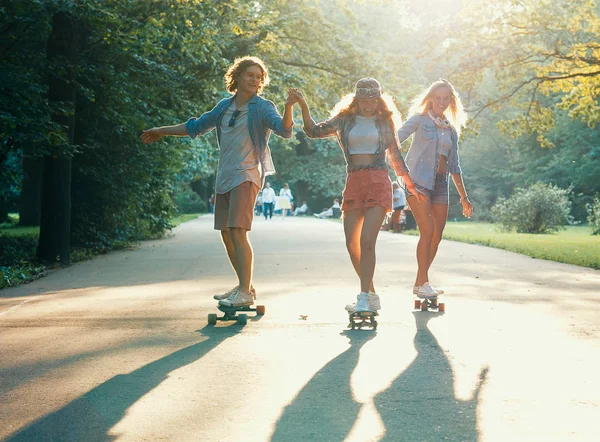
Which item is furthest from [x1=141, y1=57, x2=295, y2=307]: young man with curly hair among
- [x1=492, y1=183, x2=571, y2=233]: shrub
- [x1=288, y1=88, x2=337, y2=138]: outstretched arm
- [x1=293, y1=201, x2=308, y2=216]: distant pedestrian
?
[x1=293, y1=201, x2=308, y2=216]: distant pedestrian

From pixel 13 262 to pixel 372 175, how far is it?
8.67m

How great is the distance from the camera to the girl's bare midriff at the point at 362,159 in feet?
24.8

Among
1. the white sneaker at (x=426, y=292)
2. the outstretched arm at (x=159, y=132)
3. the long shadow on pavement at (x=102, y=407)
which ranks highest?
the outstretched arm at (x=159, y=132)

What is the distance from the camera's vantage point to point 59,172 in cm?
1466

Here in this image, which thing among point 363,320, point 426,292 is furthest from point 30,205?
point 363,320

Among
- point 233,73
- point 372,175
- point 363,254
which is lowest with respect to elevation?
point 363,254

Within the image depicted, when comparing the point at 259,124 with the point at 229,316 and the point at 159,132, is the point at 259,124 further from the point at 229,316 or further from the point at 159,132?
the point at 229,316

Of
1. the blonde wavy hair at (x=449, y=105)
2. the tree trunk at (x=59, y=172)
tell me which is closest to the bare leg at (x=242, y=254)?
the blonde wavy hair at (x=449, y=105)

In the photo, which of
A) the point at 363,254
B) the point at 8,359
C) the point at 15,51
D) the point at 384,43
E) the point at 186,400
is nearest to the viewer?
the point at 186,400

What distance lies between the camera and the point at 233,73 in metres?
7.86

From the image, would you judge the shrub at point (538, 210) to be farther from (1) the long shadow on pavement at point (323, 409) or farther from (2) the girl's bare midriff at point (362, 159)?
(1) the long shadow on pavement at point (323, 409)

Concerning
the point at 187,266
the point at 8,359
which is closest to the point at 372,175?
the point at 8,359

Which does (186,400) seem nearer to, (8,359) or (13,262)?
(8,359)

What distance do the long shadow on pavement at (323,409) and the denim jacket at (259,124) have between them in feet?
7.96
